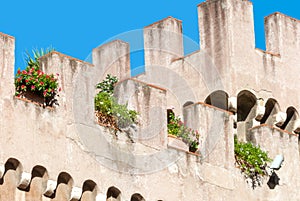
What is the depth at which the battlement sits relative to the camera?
2600 centimetres

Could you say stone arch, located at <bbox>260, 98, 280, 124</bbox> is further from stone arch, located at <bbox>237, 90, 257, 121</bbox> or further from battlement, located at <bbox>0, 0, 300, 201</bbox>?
stone arch, located at <bbox>237, 90, 257, 121</bbox>

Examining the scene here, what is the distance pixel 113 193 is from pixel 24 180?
2235 mm

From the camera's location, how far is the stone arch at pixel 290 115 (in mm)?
32594

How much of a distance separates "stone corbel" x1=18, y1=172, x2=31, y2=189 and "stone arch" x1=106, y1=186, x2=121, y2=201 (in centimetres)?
198

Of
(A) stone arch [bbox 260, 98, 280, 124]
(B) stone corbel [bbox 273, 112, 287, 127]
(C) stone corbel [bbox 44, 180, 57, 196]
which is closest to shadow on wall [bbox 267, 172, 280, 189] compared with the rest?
(B) stone corbel [bbox 273, 112, 287, 127]

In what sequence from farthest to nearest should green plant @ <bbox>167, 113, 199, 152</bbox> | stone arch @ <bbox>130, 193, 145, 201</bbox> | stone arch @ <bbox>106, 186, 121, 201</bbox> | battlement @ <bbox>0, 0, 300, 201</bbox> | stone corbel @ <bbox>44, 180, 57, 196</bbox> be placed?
green plant @ <bbox>167, 113, 199, 152</bbox>, stone arch @ <bbox>130, 193, 145, 201</bbox>, stone arch @ <bbox>106, 186, 121, 201</bbox>, battlement @ <bbox>0, 0, 300, 201</bbox>, stone corbel @ <bbox>44, 180, 57, 196</bbox>

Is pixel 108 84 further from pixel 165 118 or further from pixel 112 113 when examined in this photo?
pixel 112 113

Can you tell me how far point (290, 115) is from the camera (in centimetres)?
3269

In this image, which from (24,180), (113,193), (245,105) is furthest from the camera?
(245,105)

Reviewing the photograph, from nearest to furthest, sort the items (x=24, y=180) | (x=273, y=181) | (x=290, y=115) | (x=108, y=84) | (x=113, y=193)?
(x=24, y=180)
(x=113, y=193)
(x=108, y=84)
(x=273, y=181)
(x=290, y=115)

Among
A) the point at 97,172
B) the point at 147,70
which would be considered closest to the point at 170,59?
the point at 147,70

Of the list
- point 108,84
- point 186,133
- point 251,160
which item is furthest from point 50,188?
point 251,160

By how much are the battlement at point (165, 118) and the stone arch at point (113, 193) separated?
2cm

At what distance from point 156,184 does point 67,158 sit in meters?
2.26
